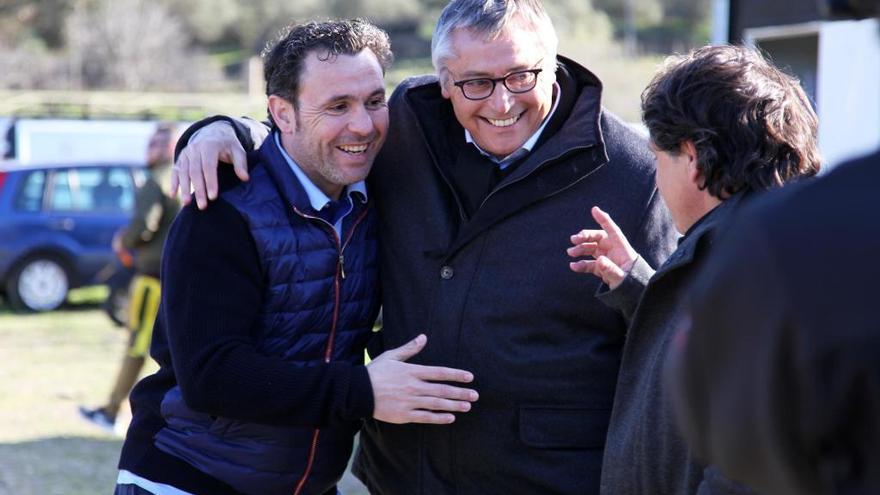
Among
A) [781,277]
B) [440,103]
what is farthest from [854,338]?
[440,103]

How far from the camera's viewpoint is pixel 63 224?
12594 mm

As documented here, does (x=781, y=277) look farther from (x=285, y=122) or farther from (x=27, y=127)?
(x=27, y=127)

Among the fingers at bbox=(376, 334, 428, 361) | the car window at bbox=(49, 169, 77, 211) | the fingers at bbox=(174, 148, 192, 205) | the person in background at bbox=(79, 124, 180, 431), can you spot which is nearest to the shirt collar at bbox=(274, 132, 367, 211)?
the fingers at bbox=(174, 148, 192, 205)

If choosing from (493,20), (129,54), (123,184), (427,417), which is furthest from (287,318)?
(129,54)

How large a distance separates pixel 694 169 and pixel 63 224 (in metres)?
11.4

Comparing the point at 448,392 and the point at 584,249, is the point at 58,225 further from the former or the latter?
the point at 584,249

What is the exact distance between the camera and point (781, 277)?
3.47 feet

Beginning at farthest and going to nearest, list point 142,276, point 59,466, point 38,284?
point 38,284, point 142,276, point 59,466

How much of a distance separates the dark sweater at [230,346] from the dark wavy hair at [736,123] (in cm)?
87

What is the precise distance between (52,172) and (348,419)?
10806mm

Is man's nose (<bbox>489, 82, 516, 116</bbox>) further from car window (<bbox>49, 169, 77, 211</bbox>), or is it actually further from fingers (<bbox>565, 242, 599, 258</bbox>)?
car window (<bbox>49, 169, 77, 211</bbox>)

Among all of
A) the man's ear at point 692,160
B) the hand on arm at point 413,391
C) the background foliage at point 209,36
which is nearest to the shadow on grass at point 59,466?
the hand on arm at point 413,391

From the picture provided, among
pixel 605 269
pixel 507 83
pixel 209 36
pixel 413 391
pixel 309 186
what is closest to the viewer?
pixel 605 269

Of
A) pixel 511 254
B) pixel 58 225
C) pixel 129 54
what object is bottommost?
pixel 58 225
